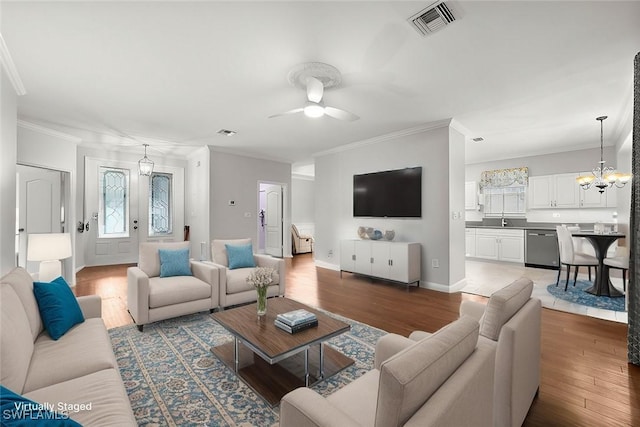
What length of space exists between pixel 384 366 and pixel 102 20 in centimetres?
285

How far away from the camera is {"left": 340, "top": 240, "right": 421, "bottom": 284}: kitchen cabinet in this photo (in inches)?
182

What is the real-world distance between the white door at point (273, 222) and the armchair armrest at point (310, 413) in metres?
7.08

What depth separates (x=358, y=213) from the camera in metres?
5.82

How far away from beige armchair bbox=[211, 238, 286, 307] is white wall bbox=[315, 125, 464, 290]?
7.76 feet

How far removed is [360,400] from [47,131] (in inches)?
236

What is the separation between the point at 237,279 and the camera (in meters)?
3.57

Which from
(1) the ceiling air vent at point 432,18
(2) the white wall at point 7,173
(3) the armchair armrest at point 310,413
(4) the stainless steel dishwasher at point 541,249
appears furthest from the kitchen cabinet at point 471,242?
(2) the white wall at point 7,173

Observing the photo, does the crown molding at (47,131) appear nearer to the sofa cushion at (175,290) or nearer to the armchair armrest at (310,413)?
the sofa cushion at (175,290)

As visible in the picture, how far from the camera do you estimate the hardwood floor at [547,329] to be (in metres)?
1.89

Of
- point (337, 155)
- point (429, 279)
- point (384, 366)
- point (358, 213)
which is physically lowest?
point (429, 279)

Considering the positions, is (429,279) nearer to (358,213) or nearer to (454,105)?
(358,213)

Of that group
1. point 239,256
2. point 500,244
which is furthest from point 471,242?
point 239,256

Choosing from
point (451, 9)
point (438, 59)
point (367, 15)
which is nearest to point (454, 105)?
point (438, 59)

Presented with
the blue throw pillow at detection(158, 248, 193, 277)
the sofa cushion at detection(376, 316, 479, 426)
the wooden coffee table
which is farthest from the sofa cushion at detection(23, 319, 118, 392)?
the sofa cushion at detection(376, 316, 479, 426)
